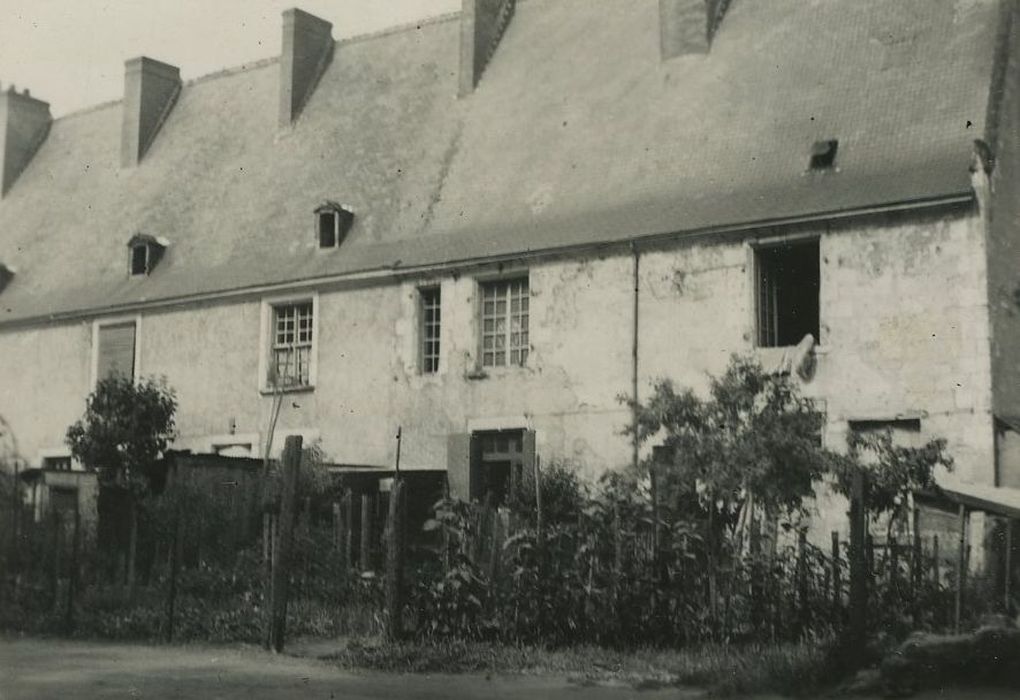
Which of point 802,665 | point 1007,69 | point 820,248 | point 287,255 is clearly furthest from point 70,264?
point 802,665

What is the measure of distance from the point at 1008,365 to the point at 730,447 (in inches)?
201

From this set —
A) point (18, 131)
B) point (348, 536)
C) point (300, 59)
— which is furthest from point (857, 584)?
point (18, 131)

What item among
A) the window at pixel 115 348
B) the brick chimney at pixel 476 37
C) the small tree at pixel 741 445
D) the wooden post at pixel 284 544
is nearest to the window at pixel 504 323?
the brick chimney at pixel 476 37

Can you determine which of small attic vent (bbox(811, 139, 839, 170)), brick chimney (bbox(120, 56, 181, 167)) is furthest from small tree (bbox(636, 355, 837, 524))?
brick chimney (bbox(120, 56, 181, 167))

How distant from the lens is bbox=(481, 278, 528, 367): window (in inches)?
833

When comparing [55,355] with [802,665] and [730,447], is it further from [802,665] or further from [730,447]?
[802,665]

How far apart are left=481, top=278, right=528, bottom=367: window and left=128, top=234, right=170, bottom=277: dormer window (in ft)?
27.6

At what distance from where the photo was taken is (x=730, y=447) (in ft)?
47.2

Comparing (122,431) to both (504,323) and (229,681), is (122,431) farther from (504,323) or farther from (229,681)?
(229,681)

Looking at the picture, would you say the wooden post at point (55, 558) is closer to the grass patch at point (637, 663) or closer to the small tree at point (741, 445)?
the grass patch at point (637, 663)

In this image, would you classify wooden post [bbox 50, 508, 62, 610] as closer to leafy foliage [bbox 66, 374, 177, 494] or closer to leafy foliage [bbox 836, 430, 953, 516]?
leafy foliage [bbox 66, 374, 177, 494]

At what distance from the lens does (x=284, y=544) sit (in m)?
12.9

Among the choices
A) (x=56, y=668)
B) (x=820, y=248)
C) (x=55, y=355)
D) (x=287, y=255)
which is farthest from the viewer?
(x=55, y=355)

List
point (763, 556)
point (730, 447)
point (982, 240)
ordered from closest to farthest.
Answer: point (763, 556) → point (730, 447) → point (982, 240)
